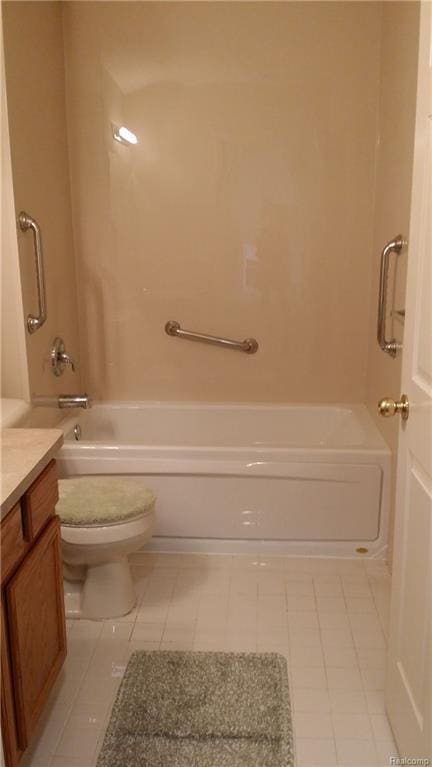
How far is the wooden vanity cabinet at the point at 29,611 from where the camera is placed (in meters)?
1.41

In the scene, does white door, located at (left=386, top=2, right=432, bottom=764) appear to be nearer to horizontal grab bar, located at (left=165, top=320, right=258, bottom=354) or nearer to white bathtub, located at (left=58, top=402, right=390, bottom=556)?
white bathtub, located at (left=58, top=402, right=390, bottom=556)

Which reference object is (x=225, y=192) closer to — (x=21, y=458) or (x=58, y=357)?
(x=58, y=357)

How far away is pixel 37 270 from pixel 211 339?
102cm

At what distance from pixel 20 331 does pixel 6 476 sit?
120cm

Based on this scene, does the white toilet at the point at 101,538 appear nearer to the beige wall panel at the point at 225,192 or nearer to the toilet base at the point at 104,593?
the toilet base at the point at 104,593

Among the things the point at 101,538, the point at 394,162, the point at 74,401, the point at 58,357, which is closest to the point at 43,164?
the point at 58,357

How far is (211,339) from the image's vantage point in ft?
10.9

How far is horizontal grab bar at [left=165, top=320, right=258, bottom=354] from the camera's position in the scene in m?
3.32

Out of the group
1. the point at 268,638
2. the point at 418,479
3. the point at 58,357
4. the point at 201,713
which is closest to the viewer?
the point at 418,479

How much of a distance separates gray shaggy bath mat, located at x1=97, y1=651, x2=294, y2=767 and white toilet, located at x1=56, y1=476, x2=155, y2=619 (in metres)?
0.28

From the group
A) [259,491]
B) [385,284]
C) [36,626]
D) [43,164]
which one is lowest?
[259,491]

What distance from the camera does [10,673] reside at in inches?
56.3

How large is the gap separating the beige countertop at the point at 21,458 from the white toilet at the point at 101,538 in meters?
0.55

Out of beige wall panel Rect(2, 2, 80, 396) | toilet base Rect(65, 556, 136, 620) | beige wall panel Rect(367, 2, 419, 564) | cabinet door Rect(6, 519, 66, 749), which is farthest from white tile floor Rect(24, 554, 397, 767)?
beige wall panel Rect(2, 2, 80, 396)
